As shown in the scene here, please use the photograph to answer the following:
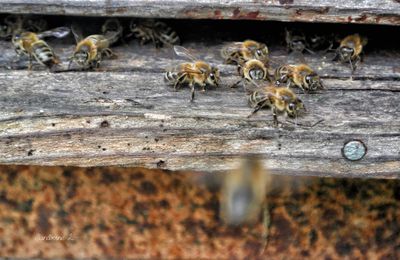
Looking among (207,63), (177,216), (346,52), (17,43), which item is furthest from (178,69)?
(17,43)

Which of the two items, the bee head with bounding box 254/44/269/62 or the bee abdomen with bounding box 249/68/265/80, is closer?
the bee abdomen with bounding box 249/68/265/80

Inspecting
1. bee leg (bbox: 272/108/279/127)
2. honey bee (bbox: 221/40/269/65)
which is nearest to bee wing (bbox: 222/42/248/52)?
honey bee (bbox: 221/40/269/65)

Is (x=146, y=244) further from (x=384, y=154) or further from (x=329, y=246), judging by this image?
(x=384, y=154)

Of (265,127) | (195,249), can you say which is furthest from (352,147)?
(195,249)

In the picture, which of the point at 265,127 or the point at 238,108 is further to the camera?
the point at 238,108

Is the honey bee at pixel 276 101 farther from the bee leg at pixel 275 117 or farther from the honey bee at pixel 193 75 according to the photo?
the honey bee at pixel 193 75

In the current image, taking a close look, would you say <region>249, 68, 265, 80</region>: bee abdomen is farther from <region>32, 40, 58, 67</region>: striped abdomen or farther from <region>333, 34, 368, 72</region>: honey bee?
<region>32, 40, 58, 67</region>: striped abdomen

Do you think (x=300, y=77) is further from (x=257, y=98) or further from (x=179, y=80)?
(x=179, y=80)
